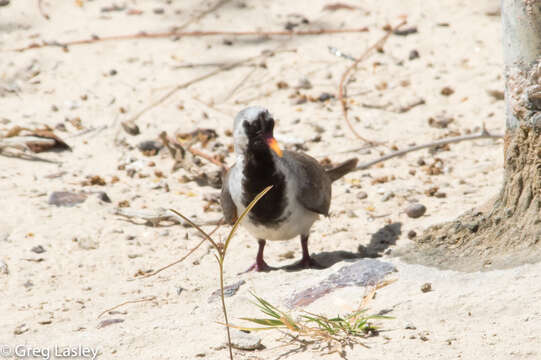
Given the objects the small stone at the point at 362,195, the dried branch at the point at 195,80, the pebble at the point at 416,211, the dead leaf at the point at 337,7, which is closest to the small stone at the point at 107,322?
the pebble at the point at 416,211

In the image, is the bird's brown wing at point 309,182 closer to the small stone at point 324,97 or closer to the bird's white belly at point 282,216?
the bird's white belly at point 282,216

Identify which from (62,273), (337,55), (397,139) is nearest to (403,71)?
(337,55)

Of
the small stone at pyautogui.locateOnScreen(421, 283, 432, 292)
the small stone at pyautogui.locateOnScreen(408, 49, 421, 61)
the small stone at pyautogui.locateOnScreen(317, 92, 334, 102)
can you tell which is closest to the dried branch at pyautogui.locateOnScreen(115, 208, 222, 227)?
the small stone at pyautogui.locateOnScreen(421, 283, 432, 292)

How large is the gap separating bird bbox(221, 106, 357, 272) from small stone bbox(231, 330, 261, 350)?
3.39ft

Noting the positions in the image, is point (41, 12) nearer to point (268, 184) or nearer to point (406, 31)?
point (406, 31)

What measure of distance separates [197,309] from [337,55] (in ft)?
13.9

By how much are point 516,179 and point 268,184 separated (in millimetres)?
1274

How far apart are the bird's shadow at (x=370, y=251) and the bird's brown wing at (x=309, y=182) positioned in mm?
293

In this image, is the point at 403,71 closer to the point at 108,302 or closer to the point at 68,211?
the point at 68,211

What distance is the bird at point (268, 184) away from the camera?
3936 millimetres

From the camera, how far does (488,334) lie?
2748mm

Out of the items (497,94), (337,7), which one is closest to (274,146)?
(497,94)

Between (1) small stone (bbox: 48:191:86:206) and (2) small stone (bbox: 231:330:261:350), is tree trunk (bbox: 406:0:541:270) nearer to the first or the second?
(2) small stone (bbox: 231:330:261:350)

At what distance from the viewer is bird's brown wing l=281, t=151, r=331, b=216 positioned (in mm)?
4184
